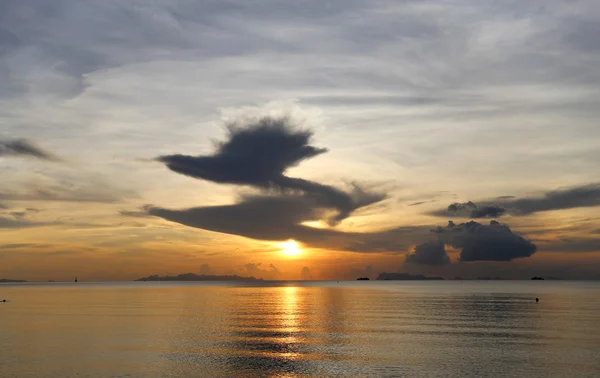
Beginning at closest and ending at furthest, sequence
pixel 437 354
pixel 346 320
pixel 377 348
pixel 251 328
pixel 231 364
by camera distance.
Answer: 1. pixel 231 364
2. pixel 437 354
3. pixel 377 348
4. pixel 251 328
5. pixel 346 320

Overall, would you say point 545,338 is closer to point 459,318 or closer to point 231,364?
point 459,318

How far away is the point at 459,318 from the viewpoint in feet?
406

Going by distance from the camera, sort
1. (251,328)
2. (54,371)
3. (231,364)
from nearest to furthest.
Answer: (54,371)
(231,364)
(251,328)

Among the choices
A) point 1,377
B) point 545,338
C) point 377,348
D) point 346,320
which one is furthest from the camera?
point 346,320

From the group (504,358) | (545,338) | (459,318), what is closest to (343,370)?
(504,358)

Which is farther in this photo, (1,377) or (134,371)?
(134,371)

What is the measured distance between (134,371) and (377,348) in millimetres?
33326

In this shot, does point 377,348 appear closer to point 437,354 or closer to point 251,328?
point 437,354

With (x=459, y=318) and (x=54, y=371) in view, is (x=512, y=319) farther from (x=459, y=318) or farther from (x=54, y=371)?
(x=54, y=371)

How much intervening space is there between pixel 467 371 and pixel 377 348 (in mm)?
17708

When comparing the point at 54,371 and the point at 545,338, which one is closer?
the point at 54,371

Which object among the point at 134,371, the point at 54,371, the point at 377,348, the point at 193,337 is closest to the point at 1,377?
the point at 54,371

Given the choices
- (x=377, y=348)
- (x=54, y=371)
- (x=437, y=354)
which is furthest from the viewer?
(x=377, y=348)

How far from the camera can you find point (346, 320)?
119m
